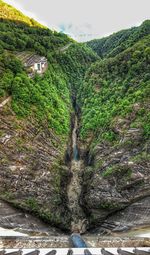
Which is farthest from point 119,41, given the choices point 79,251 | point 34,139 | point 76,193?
point 79,251

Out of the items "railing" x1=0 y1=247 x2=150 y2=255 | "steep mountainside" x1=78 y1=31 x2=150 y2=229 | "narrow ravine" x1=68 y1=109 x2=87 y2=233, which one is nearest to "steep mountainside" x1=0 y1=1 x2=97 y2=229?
"narrow ravine" x1=68 y1=109 x2=87 y2=233

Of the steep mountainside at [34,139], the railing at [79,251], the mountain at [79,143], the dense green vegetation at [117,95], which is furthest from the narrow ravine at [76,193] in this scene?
the railing at [79,251]

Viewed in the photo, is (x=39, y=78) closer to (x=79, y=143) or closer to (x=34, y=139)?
(x=79, y=143)

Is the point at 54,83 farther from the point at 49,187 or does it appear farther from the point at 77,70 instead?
the point at 49,187

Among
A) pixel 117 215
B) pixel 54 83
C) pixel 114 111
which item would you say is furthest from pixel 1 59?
pixel 117 215

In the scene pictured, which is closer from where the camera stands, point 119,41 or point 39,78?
point 39,78

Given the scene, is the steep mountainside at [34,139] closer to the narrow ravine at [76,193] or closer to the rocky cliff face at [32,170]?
the rocky cliff face at [32,170]
